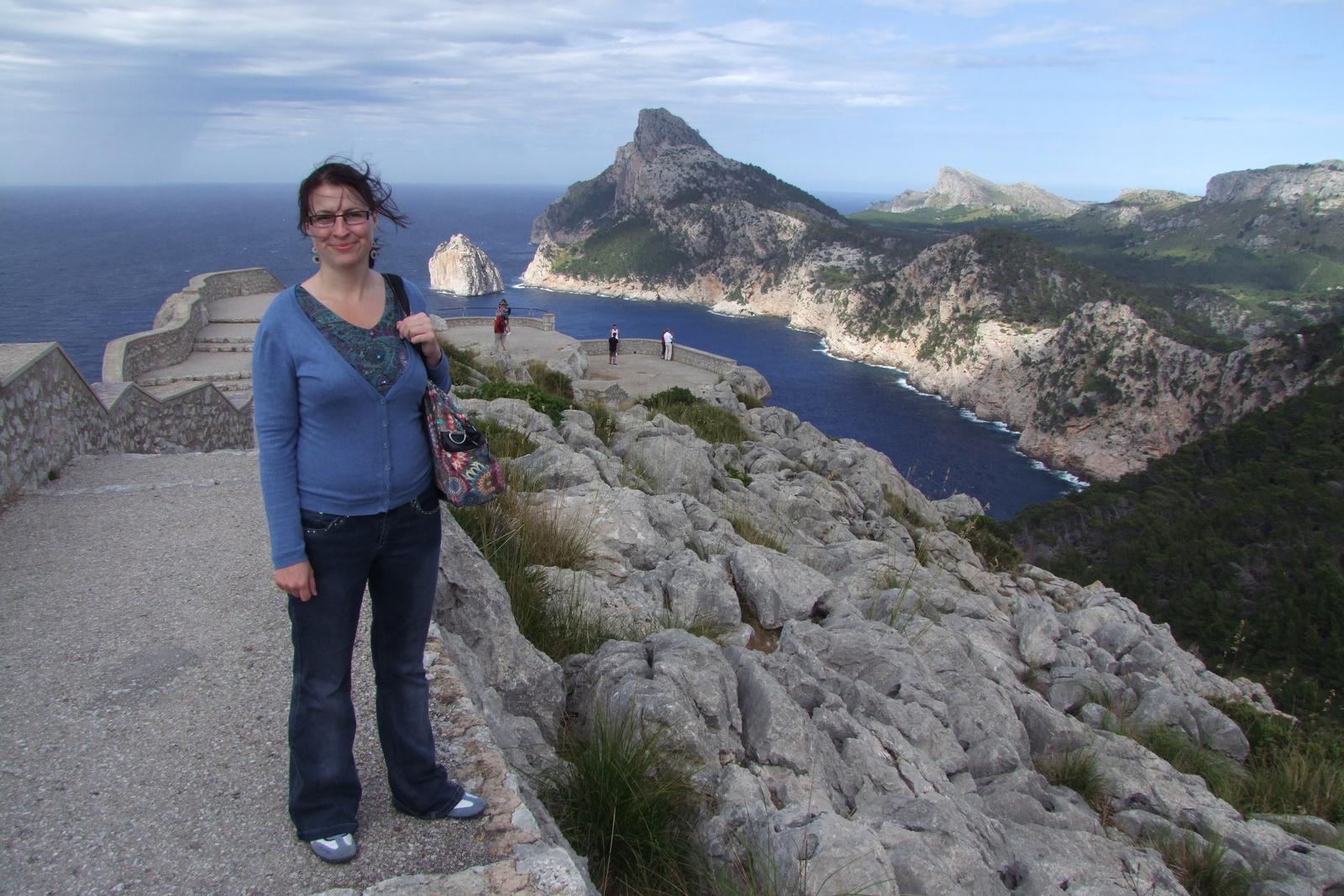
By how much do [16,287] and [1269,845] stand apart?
313ft

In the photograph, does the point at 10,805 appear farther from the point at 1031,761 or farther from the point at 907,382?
the point at 907,382

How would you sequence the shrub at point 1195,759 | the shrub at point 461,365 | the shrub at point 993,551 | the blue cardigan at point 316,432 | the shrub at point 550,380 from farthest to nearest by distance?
the shrub at point 550,380
the shrub at point 993,551
the shrub at point 461,365
the shrub at point 1195,759
the blue cardigan at point 316,432

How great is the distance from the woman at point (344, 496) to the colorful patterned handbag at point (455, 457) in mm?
39

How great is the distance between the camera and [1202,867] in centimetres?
379

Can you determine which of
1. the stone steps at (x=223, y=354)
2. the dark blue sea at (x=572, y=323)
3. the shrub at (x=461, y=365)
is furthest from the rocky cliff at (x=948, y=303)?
the stone steps at (x=223, y=354)

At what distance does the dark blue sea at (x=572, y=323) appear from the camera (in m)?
52.9

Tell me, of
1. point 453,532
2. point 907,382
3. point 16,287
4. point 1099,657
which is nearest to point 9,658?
point 453,532

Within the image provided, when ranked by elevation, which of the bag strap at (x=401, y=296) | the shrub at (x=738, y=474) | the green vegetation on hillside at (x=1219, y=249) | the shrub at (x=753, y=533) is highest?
the green vegetation on hillside at (x=1219, y=249)

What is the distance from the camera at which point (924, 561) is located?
9.88 meters

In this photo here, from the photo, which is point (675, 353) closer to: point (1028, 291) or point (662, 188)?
point (1028, 291)

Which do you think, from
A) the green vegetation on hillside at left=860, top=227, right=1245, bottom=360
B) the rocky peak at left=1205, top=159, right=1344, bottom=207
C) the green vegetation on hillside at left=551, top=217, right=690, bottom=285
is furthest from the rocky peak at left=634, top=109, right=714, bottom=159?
the rocky peak at left=1205, top=159, right=1344, bottom=207

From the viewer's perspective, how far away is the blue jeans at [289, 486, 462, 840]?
2.04 meters

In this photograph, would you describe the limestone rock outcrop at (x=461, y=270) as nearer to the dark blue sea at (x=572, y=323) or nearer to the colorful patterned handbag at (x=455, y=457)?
the dark blue sea at (x=572, y=323)

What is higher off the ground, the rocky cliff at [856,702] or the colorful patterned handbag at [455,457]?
the colorful patterned handbag at [455,457]
